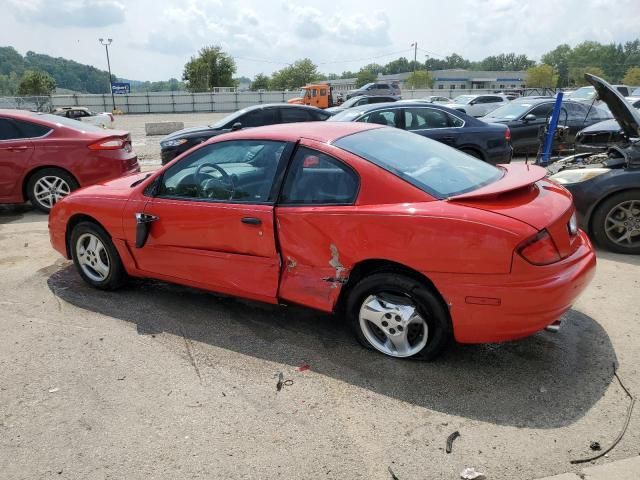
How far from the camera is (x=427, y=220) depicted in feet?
9.73

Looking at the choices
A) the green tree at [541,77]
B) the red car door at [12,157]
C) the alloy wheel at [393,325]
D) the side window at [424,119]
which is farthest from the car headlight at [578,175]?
the green tree at [541,77]

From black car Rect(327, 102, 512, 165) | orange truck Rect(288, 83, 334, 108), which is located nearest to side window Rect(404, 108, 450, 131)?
black car Rect(327, 102, 512, 165)

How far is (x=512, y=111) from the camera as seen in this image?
492 inches

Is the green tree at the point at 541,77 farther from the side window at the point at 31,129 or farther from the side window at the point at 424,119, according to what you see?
the side window at the point at 31,129

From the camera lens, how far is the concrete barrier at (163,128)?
21625mm

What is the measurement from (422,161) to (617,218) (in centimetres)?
294

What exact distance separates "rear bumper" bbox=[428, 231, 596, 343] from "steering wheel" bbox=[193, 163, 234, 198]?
1.68 meters

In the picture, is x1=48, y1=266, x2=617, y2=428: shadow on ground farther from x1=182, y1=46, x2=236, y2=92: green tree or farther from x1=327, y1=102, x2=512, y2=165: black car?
x1=182, y1=46, x2=236, y2=92: green tree

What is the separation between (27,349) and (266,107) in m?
8.24

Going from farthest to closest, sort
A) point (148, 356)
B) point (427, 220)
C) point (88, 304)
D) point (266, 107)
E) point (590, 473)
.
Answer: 1. point (266, 107)
2. point (88, 304)
3. point (148, 356)
4. point (427, 220)
5. point (590, 473)

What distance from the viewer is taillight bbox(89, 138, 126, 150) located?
25.0 ft

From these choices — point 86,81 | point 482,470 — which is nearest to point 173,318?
point 482,470

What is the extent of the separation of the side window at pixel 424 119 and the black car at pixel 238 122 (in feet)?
9.68

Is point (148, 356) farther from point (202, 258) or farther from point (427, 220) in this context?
point (427, 220)
